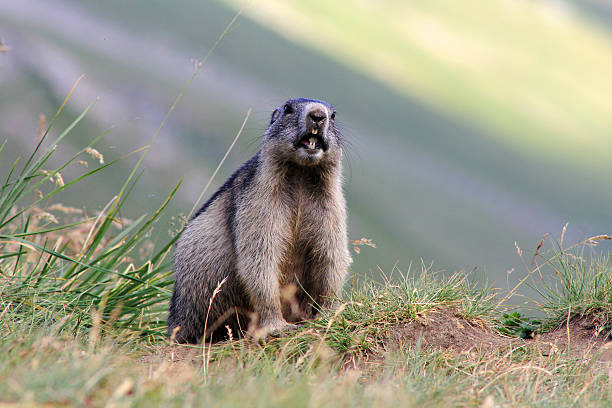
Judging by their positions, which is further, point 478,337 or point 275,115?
point 275,115

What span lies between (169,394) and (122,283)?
3.09 metres

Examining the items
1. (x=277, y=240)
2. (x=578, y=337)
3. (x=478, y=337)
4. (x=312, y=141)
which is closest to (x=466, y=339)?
(x=478, y=337)

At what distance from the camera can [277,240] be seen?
523 cm

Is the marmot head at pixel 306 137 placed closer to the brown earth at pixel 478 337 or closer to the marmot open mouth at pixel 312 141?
the marmot open mouth at pixel 312 141

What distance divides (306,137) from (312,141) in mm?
60

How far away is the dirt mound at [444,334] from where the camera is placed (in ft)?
15.3

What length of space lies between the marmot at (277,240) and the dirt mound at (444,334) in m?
0.83

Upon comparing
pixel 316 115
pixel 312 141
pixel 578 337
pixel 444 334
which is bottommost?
pixel 444 334

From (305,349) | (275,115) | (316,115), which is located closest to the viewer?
(305,349)

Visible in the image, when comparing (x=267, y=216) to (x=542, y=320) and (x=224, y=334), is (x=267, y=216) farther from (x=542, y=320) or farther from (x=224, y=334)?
(x=542, y=320)

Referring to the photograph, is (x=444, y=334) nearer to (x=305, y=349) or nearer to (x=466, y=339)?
(x=466, y=339)

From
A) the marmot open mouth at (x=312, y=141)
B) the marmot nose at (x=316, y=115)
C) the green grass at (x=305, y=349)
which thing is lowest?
the green grass at (x=305, y=349)

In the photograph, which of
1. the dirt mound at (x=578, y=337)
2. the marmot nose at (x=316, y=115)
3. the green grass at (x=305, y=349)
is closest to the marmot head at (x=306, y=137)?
the marmot nose at (x=316, y=115)

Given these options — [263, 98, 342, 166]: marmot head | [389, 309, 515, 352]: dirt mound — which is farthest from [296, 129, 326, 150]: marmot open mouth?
[389, 309, 515, 352]: dirt mound
